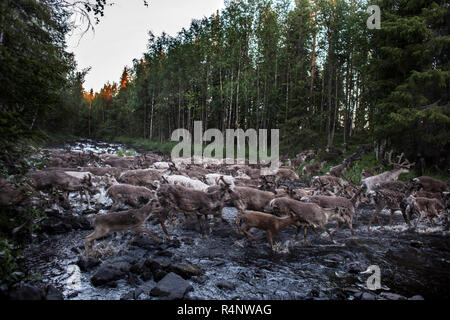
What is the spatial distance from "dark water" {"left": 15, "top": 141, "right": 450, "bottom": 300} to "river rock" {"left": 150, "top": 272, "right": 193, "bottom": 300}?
0.18m

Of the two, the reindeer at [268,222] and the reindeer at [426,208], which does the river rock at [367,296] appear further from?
the reindeer at [426,208]

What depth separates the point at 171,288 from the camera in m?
4.74

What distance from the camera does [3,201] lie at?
565 centimetres

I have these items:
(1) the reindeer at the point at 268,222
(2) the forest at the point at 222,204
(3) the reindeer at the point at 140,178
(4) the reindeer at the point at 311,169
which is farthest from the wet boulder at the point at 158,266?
(4) the reindeer at the point at 311,169

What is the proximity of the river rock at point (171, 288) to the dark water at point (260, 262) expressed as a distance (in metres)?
0.18

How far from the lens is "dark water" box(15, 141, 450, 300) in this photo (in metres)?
5.05

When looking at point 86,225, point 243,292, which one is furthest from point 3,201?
point 243,292

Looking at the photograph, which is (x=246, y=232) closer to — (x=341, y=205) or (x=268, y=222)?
(x=268, y=222)

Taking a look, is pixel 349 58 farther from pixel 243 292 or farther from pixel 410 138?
pixel 243 292

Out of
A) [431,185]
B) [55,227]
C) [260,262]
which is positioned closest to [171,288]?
[260,262]

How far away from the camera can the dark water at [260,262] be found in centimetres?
505

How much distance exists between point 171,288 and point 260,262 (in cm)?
255

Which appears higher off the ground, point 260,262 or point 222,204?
point 222,204

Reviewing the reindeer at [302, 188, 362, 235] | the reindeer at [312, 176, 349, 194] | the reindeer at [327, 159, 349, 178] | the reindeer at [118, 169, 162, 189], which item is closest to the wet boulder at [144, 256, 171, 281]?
the reindeer at [302, 188, 362, 235]
